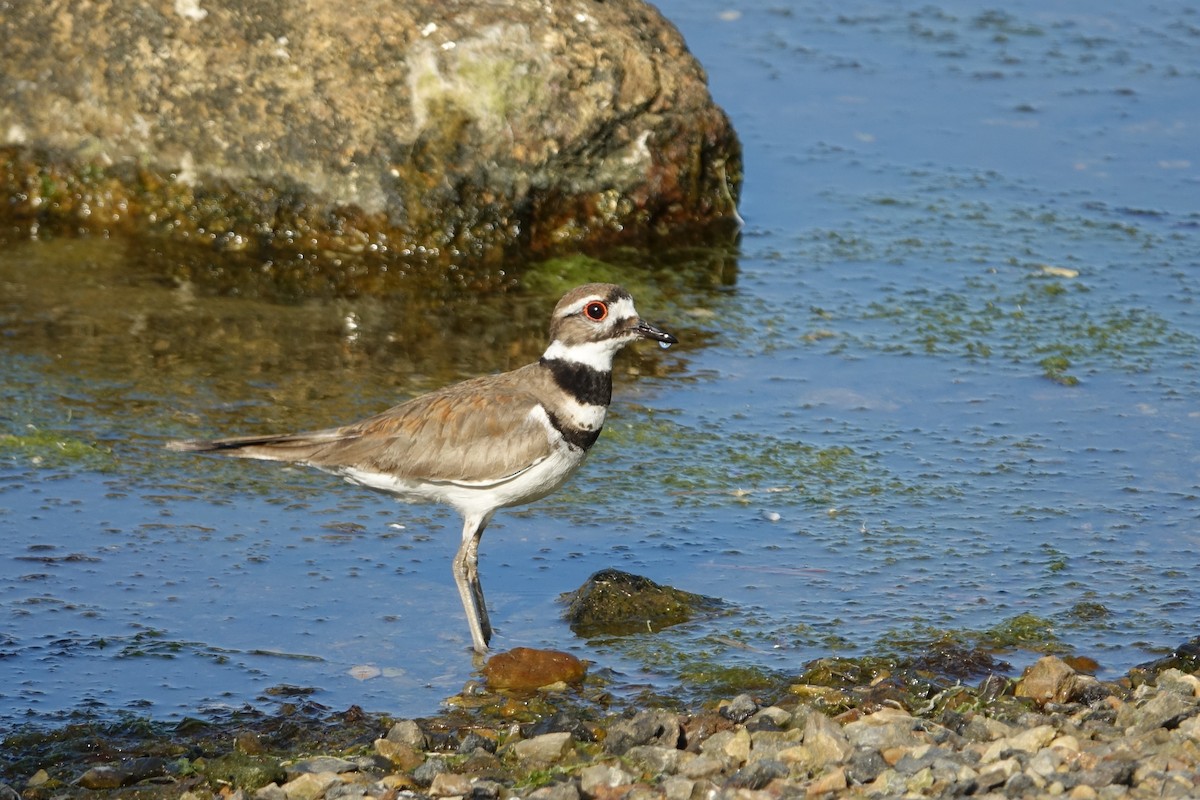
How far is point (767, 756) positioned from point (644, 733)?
472mm

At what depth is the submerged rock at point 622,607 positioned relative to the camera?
6848 mm

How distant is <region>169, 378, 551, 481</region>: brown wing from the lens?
6.67m

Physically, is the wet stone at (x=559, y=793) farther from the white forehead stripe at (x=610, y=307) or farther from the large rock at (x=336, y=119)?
the large rock at (x=336, y=119)

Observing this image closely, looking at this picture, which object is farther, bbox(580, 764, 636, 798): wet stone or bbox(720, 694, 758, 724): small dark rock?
bbox(720, 694, 758, 724): small dark rock

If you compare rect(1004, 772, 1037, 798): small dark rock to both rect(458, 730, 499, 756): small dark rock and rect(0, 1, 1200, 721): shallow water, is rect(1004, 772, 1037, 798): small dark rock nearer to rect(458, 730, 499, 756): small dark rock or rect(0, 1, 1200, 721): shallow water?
rect(0, 1, 1200, 721): shallow water

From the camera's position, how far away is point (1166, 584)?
7.08 metres

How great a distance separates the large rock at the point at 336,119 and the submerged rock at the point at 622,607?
4155 millimetres

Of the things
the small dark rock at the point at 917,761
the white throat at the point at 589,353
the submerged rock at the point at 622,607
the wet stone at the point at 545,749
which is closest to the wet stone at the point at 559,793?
the wet stone at the point at 545,749

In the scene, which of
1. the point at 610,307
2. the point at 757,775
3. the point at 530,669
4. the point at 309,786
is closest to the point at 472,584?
the point at 530,669

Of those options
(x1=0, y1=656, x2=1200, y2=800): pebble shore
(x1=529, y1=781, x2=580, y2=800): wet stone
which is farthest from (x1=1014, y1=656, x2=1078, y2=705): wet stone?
(x1=529, y1=781, x2=580, y2=800): wet stone

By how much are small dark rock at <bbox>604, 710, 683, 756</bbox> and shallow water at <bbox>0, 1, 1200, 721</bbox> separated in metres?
0.70

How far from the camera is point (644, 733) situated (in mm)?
5637

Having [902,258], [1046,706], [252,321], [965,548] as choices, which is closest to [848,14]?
[902,258]

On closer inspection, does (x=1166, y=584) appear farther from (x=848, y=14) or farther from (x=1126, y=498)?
(x=848, y=14)
